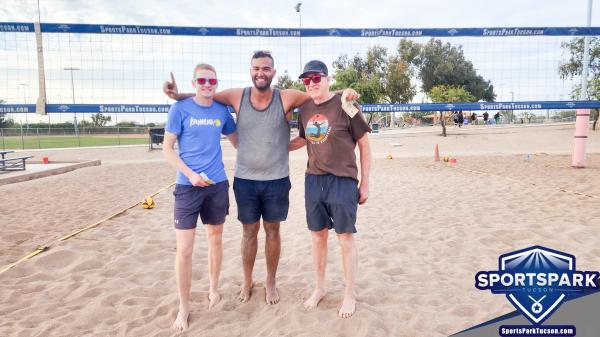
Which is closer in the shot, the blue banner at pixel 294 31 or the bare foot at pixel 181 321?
the bare foot at pixel 181 321

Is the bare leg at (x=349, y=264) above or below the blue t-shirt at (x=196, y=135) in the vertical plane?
below

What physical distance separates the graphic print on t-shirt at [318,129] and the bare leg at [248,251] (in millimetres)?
730

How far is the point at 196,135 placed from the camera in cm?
236

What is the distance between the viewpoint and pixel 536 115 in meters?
35.4

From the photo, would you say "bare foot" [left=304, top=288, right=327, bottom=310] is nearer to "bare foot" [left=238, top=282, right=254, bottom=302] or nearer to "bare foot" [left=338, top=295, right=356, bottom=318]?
"bare foot" [left=338, top=295, right=356, bottom=318]

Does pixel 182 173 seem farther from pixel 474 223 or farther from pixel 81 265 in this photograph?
pixel 474 223

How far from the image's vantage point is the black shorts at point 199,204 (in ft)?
7.69

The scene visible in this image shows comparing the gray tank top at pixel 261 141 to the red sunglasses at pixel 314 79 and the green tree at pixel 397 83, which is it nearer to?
the red sunglasses at pixel 314 79

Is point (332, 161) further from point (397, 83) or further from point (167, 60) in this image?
point (397, 83)

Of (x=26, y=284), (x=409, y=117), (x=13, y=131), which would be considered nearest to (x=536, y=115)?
(x=409, y=117)

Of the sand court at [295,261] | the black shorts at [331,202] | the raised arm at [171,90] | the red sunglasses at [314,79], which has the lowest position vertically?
the sand court at [295,261]

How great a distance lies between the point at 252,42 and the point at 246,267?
19.4 ft

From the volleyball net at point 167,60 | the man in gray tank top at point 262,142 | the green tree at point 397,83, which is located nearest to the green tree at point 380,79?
the green tree at point 397,83

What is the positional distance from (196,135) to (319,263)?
1.23 m
